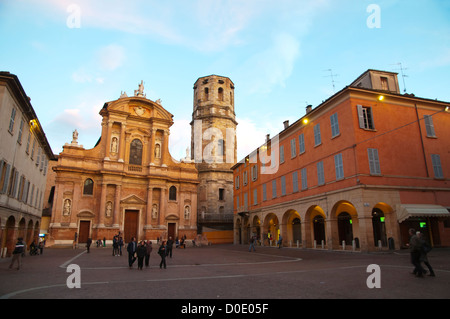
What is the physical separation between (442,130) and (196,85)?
39.3 metres

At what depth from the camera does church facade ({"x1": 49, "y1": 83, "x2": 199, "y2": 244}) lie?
34562mm

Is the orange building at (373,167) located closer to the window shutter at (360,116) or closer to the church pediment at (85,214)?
the window shutter at (360,116)

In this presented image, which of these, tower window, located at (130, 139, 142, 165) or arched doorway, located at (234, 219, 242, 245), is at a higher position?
tower window, located at (130, 139, 142, 165)

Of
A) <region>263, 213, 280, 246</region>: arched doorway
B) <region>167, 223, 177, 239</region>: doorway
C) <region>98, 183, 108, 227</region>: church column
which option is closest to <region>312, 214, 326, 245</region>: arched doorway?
<region>263, 213, 280, 246</region>: arched doorway

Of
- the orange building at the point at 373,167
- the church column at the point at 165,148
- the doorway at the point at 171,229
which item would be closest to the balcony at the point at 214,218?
the doorway at the point at 171,229

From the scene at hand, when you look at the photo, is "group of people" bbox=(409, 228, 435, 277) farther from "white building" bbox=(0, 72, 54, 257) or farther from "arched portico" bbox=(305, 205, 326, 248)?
"white building" bbox=(0, 72, 54, 257)

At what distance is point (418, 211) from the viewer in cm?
1828

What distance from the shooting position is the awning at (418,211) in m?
18.0

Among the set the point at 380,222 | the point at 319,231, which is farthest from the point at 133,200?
the point at 380,222

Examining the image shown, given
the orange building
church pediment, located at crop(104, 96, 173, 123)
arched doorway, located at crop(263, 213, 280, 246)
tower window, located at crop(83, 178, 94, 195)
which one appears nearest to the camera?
the orange building

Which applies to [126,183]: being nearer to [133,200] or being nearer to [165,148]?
[133,200]

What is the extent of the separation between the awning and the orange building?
0.06m
